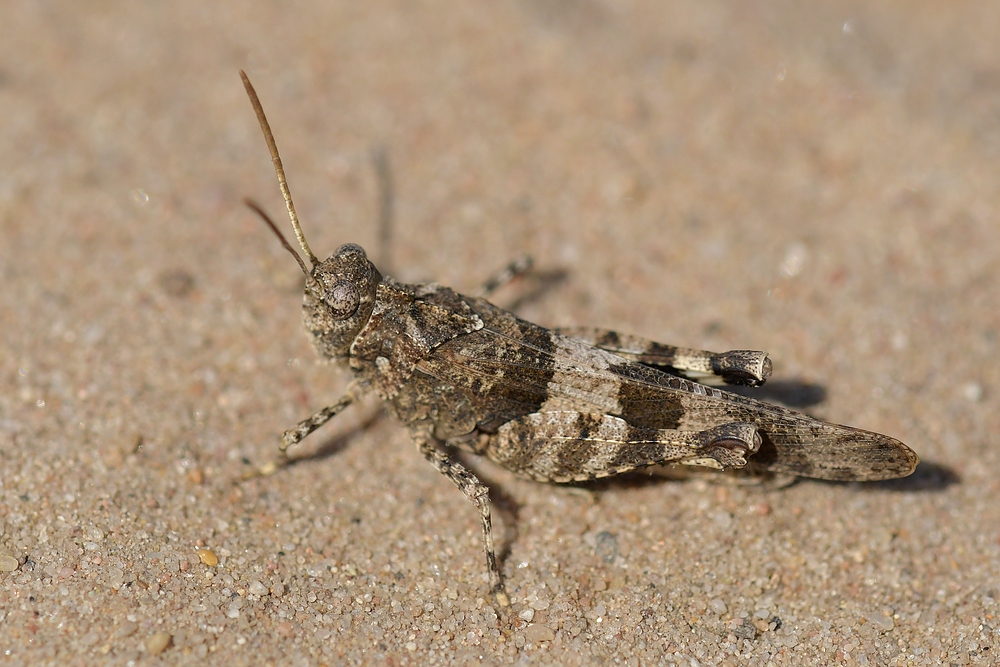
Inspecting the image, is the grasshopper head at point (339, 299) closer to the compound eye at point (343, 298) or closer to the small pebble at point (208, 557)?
the compound eye at point (343, 298)

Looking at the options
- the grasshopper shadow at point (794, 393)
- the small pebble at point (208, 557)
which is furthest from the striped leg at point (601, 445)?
the small pebble at point (208, 557)

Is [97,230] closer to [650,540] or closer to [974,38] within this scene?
[650,540]

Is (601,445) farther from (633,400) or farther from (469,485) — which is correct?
(469,485)

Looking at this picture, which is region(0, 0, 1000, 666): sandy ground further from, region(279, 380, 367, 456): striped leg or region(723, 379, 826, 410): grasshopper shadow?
region(279, 380, 367, 456): striped leg

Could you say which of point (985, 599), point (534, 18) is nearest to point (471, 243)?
point (534, 18)

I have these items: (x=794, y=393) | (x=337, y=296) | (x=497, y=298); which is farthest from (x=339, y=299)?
(x=794, y=393)

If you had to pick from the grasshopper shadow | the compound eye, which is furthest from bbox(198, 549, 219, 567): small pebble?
the grasshopper shadow
